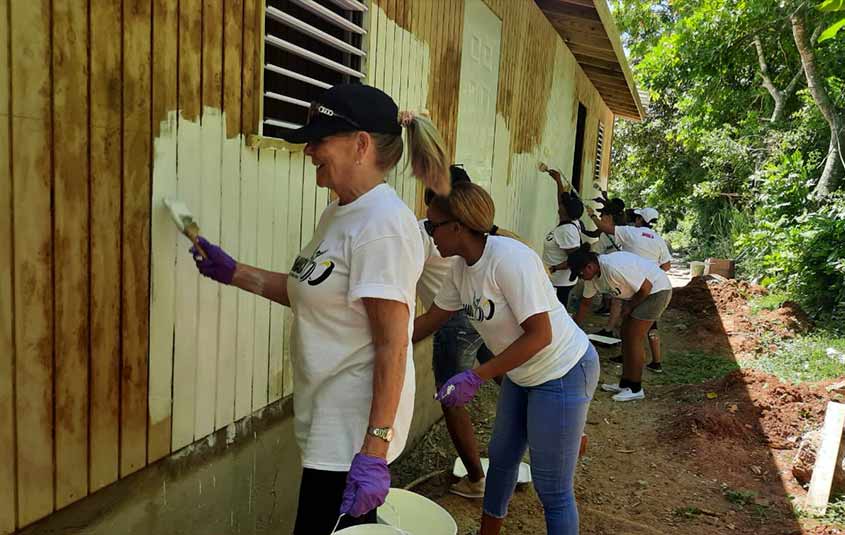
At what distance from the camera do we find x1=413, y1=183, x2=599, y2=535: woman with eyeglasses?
2568mm

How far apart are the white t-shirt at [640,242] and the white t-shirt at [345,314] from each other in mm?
6272

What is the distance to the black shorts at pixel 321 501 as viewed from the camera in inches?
73.7

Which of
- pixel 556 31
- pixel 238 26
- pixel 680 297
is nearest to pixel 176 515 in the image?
pixel 238 26

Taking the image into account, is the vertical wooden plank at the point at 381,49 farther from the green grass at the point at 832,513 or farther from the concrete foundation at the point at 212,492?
the green grass at the point at 832,513

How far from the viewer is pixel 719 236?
17656 mm

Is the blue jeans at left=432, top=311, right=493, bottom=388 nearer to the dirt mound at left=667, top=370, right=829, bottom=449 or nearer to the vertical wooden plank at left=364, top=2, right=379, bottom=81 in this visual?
the vertical wooden plank at left=364, top=2, right=379, bottom=81

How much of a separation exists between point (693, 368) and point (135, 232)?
726cm

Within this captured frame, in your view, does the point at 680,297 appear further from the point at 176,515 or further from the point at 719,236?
the point at 176,515

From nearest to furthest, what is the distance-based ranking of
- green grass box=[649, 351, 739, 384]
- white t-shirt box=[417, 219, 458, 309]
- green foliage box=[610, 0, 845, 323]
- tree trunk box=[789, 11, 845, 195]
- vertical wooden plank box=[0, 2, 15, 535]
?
vertical wooden plank box=[0, 2, 15, 535]
white t-shirt box=[417, 219, 458, 309]
green grass box=[649, 351, 739, 384]
green foliage box=[610, 0, 845, 323]
tree trunk box=[789, 11, 845, 195]

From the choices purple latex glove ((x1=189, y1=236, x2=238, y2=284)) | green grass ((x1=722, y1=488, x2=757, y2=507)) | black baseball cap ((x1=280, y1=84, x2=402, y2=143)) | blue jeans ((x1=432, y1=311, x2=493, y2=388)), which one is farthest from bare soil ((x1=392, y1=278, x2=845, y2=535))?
black baseball cap ((x1=280, y1=84, x2=402, y2=143))

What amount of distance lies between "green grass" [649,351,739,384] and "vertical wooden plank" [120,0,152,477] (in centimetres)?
627

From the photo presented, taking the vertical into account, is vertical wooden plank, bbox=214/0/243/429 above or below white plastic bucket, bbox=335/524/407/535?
above

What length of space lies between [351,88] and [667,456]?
4460 millimetres

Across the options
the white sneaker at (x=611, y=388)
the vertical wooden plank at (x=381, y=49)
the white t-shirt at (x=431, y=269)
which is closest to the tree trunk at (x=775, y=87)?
the white sneaker at (x=611, y=388)
